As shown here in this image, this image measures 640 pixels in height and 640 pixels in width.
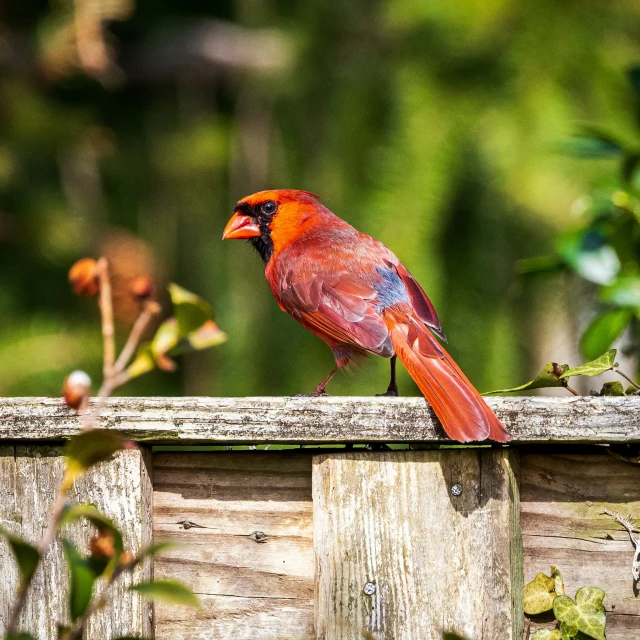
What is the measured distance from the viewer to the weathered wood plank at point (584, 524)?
1430 mm

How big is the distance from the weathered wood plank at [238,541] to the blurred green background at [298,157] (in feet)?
3.37

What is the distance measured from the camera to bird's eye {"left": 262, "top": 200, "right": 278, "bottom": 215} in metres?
3.09

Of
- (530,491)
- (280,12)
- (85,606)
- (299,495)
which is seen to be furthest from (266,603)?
(280,12)

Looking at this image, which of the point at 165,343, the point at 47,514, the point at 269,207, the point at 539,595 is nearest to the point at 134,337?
the point at 165,343

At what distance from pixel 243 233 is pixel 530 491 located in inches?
73.0

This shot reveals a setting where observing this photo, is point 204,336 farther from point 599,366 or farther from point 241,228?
point 241,228

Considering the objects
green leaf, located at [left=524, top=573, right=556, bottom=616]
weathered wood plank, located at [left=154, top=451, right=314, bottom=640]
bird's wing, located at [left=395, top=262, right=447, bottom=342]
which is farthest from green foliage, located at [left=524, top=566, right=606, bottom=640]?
bird's wing, located at [left=395, top=262, right=447, bottom=342]

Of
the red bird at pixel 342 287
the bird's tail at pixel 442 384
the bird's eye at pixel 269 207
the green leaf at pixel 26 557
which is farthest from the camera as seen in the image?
the bird's eye at pixel 269 207

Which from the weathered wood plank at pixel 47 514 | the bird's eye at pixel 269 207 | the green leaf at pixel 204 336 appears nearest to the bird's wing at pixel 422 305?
the bird's eye at pixel 269 207

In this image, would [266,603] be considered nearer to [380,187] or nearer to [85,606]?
[85,606]

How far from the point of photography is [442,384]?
1.71 m

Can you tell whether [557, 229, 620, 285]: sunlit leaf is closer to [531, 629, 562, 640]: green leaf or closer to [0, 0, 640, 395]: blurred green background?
[0, 0, 640, 395]: blurred green background

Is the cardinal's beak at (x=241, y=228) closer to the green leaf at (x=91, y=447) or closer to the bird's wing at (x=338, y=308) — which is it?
the bird's wing at (x=338, y=308)

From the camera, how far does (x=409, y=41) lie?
2996 mm
